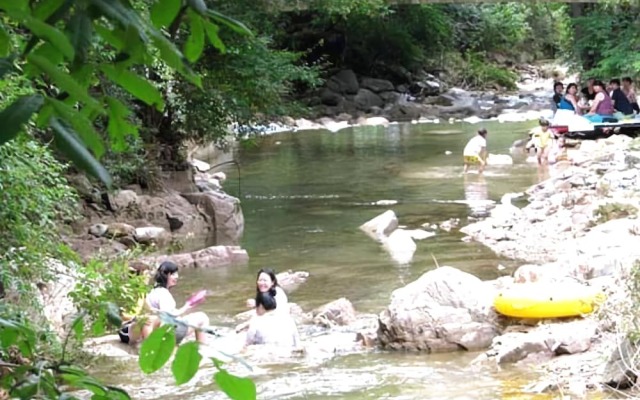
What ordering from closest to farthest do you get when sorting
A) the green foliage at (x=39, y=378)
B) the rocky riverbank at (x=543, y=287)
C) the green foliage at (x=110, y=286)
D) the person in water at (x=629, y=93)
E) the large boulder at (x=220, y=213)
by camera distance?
the green foliage at (x=39, y=378) → the rocky riverbank at (x=543, y=287) → the green foliage at (x=110, y=286) → the large boulder at (x=220, y=213) → the person in water at (x=629, y=93)

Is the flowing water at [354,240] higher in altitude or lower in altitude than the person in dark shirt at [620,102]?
lower

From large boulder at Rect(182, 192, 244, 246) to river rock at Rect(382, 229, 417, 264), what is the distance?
7.42ft

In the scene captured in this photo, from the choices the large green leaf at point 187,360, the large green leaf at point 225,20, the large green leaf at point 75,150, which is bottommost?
the large green leaf at point 187,360

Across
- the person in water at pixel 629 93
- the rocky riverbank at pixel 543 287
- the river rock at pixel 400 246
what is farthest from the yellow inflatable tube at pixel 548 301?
the person in water at pixel 629 93

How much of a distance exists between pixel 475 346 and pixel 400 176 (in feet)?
38.4

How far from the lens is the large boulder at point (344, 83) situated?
1320 inches

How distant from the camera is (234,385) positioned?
139cm

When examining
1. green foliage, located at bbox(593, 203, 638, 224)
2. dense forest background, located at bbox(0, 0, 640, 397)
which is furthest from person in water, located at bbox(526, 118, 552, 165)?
green foliage, located at bbox(593, 203, 638, 224)

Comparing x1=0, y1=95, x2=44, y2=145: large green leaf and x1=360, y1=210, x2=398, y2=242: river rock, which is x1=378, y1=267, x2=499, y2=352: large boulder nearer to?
x1=360, y1=210, x2=398, y2=242: river rock

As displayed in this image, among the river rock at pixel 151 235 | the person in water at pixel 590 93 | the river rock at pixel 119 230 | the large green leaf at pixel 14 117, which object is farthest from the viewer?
the person in water at pixel 590 93

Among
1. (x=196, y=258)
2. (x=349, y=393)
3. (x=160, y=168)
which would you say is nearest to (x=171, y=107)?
(x=160, y=168)

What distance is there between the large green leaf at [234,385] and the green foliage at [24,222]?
473 cm

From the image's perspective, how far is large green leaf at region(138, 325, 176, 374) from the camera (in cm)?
148

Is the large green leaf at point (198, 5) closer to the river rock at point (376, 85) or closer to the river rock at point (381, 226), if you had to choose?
the river rock at point (381, 226)
